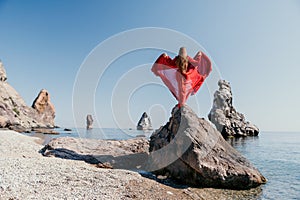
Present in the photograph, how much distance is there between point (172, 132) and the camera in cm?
1045

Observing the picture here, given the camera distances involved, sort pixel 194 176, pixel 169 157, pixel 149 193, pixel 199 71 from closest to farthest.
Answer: pixel 149 193
pixel 194 176
pixel 169 157
pixel 199 71

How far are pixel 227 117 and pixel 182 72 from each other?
182 ft

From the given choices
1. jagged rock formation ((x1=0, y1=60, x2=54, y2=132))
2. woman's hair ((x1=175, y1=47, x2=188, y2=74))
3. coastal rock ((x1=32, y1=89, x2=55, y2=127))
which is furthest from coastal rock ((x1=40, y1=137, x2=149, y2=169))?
coastal rock ((x1=32, y1=89, x2=55, y2=127))

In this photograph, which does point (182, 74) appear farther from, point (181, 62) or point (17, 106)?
point (17, 106)

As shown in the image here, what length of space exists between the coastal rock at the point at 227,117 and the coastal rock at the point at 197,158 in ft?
161

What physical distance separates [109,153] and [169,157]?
4.92m

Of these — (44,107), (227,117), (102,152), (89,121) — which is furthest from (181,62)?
(89,121)

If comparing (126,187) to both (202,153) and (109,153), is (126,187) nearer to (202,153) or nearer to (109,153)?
(202,153)

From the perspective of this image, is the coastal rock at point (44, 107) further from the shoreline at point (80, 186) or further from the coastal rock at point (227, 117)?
the shoreline at point (80, 186)

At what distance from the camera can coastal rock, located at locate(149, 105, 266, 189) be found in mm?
8797

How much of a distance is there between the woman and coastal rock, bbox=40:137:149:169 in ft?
14.6

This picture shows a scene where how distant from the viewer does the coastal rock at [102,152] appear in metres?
11.8

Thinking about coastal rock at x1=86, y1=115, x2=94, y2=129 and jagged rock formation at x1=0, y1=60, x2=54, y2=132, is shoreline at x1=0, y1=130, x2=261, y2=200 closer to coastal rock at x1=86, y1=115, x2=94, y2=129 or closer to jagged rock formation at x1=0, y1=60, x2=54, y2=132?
jagged rock formation at x1=0, y1=60, x2=54, y2=132

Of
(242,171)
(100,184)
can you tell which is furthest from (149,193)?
(242,171)
